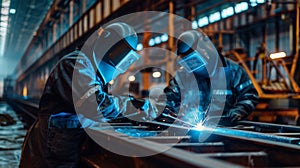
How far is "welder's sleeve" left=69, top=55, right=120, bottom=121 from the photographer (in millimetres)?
2678

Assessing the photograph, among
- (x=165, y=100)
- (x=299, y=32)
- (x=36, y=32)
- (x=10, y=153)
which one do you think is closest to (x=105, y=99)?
(x=165, y=100)

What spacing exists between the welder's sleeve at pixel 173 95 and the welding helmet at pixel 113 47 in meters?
1.16

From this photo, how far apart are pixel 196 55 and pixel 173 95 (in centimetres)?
91

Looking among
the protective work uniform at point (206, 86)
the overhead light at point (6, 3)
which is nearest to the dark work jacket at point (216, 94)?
the protective work uniform at point (206, 86)

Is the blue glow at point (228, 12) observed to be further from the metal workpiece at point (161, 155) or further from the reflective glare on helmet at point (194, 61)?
the metal workpiece at point (161, 155)


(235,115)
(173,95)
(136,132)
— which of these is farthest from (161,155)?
(173,95)

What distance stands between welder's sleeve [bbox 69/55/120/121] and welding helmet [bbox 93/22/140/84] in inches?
4.9

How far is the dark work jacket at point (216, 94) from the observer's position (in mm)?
3826

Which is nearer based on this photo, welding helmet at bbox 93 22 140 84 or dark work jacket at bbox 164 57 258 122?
welding helmet at bbox 93 22 140 84

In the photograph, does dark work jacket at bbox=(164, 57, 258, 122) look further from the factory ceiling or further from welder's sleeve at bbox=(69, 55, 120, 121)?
the factory ceiling

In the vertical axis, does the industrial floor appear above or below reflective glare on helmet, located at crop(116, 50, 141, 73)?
below

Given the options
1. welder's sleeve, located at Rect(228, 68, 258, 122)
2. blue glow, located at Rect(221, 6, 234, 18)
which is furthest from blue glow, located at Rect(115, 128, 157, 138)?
blue glow, located at Rect(221, 6, 234, 18)

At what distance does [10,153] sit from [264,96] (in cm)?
542

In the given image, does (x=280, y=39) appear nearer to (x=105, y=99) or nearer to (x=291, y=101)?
(x=291, y=101)
